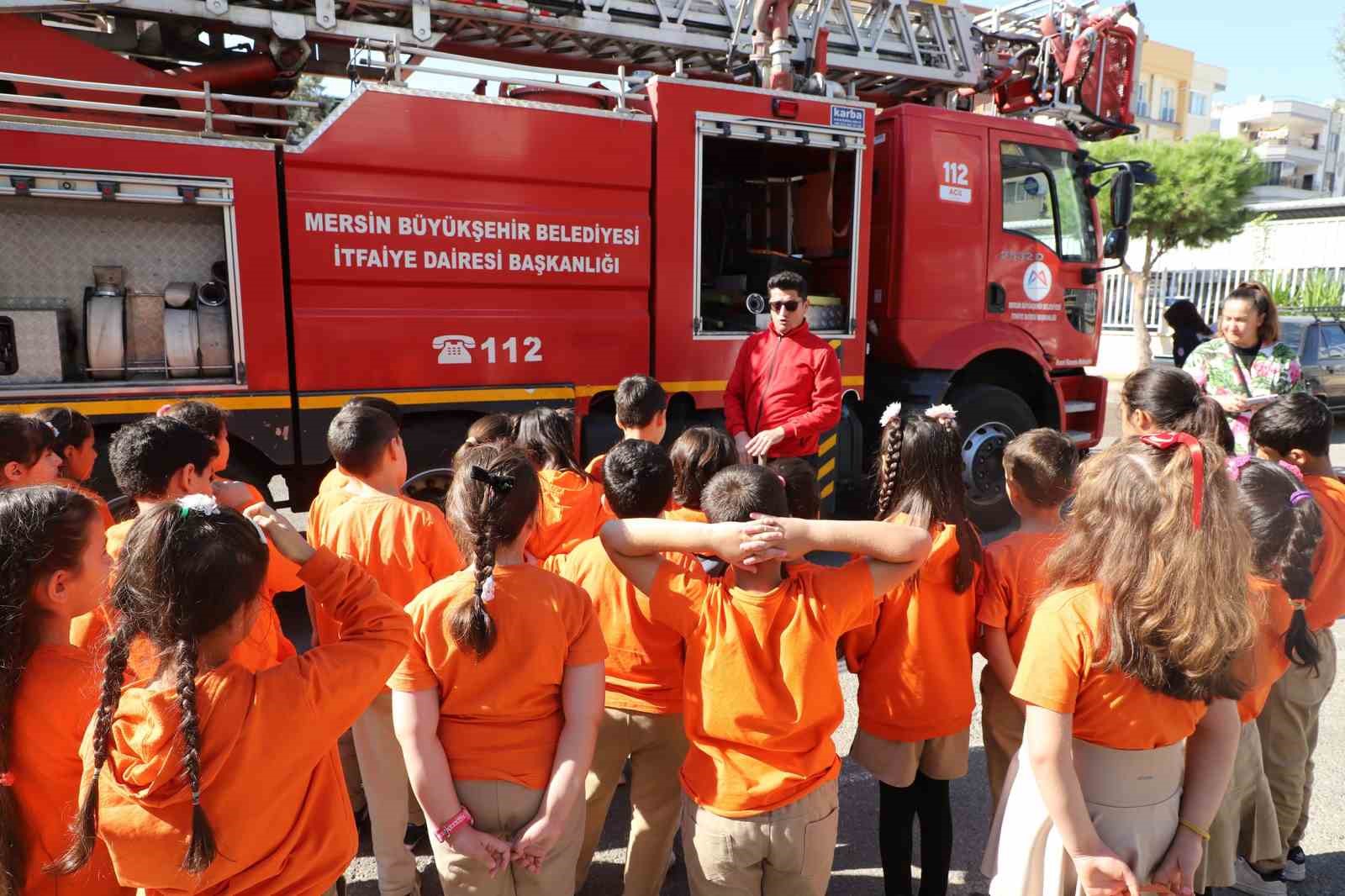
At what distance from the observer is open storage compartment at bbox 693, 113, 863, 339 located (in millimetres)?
5035

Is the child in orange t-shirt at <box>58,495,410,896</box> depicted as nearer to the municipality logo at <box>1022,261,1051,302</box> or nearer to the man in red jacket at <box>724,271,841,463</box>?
the man in red jacket at <box>724,271,841,463</box>

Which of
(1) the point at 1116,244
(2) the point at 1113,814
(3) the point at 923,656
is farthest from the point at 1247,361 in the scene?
(2) the point at 1113,814

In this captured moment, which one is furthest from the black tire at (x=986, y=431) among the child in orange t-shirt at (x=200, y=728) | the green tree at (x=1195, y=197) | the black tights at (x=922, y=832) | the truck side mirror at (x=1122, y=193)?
the green tree at (x=1195, y=197)

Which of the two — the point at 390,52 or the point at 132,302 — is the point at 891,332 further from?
the point at 132,302

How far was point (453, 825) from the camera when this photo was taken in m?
1.79

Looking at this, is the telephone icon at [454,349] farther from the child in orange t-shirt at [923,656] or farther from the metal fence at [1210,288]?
the metal fence at [1210,288]

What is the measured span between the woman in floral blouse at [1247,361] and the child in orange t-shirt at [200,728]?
4005 mm

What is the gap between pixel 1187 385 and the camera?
9.46 feet

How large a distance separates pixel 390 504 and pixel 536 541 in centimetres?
55

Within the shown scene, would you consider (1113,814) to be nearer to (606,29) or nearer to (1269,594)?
(1269,594)

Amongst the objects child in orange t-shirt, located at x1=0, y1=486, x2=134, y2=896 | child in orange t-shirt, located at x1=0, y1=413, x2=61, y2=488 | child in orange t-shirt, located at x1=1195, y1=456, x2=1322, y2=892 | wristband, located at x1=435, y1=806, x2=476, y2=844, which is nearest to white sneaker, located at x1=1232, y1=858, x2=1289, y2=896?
child in orange t-shirt, located at x1=1195, y1=456, x2=1322, y2=892

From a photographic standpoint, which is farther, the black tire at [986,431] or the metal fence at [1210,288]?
→ the metal fence at [1210,288]

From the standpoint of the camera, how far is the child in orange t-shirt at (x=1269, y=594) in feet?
7.08

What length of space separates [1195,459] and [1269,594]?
786 millimetres
